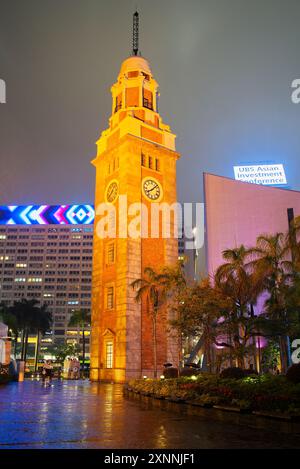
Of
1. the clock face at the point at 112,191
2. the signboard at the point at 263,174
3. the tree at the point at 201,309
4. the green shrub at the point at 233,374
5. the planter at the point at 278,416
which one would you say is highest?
the signboard at the point at 263,174

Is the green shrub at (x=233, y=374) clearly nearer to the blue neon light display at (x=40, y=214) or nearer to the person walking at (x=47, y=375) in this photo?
the person walking at (x=47, y=375)

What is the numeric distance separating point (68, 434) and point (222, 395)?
26.7 feet

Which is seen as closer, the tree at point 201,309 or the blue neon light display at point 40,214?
the tree at point 201,309

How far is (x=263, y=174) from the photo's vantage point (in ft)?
231

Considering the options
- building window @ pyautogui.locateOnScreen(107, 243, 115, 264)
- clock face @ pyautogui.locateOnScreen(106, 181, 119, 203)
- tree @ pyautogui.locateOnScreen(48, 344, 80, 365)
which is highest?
clock face @ pyautogui.locateOnScreen(106, 181, 119, 203)

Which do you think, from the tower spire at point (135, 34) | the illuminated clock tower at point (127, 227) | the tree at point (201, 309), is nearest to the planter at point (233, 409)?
the tree at point (201, 309)

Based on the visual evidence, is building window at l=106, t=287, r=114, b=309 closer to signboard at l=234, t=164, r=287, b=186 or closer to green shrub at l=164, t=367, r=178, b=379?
green shrub at l=164, t=367, r=178, b=379

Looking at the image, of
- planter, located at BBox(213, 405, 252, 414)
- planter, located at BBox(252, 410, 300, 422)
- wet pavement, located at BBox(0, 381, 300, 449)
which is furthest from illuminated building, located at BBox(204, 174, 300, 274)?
wet pavement, located at BBox(0, 381, 300, 449)

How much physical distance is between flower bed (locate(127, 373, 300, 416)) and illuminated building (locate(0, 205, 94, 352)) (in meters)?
115

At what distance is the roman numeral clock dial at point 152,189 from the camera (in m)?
41.7

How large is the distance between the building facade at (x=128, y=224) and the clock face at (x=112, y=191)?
97mm

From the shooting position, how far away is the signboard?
69.9m

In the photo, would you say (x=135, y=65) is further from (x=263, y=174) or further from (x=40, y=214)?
(x=40, y=214)
